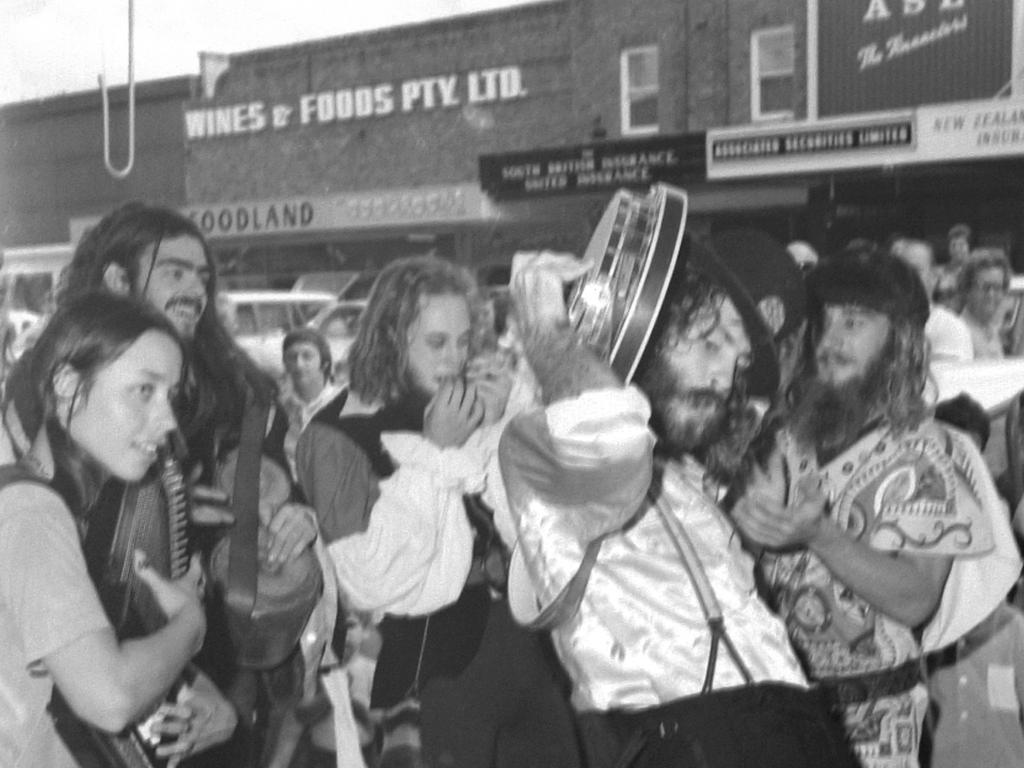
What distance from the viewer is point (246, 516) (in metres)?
2.03

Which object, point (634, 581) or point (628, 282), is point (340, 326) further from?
point (634, 581)

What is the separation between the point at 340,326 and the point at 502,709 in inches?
25.6

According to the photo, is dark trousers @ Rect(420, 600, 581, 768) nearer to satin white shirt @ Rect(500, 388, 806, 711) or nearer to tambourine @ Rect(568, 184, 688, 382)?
satin white shirt @ Rect(500, 388, 806, 711)

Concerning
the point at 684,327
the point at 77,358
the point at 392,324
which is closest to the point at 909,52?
the point at 684,327

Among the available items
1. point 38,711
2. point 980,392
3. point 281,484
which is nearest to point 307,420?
point 281,484

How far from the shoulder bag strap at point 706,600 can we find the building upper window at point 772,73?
669mm

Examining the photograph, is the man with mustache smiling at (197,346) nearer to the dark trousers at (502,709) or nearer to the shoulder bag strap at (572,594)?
the dark trousers at (502,709)

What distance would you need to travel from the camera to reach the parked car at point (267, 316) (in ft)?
6.59

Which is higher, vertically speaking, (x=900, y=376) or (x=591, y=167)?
(x=591, y=167)

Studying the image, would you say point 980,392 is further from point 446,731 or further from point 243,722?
point 243,722

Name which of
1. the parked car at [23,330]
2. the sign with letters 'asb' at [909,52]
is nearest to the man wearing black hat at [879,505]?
the sign with letters 'asb' at [909,52]

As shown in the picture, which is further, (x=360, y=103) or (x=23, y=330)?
(x=360, y=103)

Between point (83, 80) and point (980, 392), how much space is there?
5.26 ft

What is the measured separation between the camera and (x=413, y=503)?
220cm
